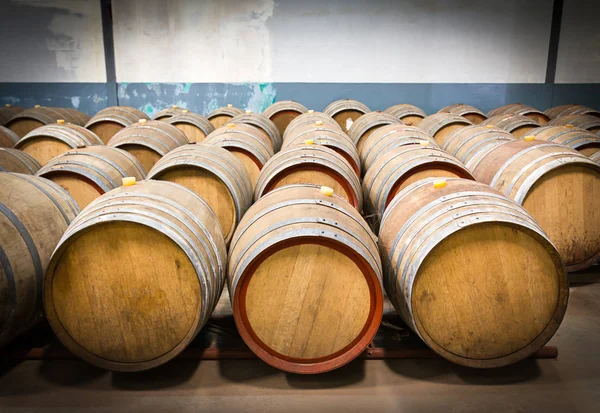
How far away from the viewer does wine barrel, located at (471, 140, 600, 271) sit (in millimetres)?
3502

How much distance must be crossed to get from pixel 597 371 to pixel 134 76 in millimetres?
9516

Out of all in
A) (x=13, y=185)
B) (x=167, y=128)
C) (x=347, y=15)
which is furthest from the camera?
Answer: (x=347, y=15)

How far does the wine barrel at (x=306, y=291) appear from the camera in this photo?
239 centimetres

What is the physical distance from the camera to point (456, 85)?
Result: 9703 mm

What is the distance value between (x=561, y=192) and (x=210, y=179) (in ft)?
8.95

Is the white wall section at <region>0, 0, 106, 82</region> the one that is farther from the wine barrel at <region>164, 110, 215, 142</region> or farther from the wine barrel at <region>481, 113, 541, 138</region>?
the wine barrel at <region>481, 113, 541, 138</region>

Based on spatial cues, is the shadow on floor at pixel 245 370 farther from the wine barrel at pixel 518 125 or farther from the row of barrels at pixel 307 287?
the wine barrel at pixel 518 125

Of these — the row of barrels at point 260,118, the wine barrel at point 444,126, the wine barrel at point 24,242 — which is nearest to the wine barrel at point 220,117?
the row of barrels at point 260,118

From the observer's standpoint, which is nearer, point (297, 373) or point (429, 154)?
point (297, 373)

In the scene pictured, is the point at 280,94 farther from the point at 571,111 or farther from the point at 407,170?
the point at 407,170

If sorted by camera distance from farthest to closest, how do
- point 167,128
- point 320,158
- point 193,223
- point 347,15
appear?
point 347,15
point 167,128
point 320,158
point 193,223

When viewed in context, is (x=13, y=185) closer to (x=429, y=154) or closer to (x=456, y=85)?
(x=429, y=154)

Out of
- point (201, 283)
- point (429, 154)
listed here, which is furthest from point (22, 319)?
point (429, 154)

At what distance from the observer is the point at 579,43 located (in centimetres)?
977
